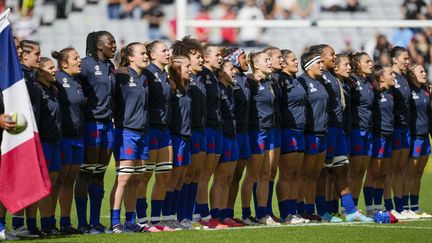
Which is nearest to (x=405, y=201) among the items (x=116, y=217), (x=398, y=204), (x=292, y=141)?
(x=398, y=204)

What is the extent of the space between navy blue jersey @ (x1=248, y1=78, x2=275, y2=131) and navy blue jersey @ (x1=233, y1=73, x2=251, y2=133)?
0.52 feet

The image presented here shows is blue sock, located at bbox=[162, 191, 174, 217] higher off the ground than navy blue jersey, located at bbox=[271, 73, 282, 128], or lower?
lower

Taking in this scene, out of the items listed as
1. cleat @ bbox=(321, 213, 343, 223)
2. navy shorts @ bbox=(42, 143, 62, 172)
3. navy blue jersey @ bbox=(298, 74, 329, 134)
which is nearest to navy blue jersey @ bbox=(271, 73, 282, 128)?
navy blue jersey @ bbox=(298, 74, 329, 134)

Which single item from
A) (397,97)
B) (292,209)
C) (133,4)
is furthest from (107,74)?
(133,4)

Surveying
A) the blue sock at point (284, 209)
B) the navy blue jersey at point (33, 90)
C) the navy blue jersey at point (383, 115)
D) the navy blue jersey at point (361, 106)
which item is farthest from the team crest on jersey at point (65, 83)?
the navy blue jersey at point (383, 115)

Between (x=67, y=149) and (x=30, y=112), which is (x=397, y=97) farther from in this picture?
(x=30, y=112)

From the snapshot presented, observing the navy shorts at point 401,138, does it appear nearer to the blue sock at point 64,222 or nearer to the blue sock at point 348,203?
the blue sock at point 348,203

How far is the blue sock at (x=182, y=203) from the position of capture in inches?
527

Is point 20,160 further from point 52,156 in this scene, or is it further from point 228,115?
point 228,115

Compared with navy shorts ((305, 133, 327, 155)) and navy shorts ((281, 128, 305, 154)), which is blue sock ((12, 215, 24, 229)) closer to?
navy shorts ((281, 128, 305, 154))

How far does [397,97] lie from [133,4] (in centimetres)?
1478

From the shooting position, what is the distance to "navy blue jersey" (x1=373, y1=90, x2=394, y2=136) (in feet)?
49.9

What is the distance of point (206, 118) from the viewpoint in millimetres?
13602

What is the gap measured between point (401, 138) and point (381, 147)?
Result: 1.48 ft
